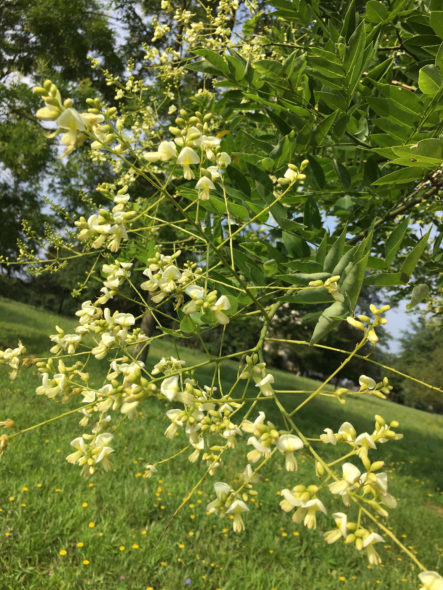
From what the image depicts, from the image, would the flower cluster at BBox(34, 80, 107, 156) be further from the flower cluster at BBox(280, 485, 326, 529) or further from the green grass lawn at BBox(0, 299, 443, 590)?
the green grass lawn at BBox(0, 299, 443, 590)

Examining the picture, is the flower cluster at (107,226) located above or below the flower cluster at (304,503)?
above

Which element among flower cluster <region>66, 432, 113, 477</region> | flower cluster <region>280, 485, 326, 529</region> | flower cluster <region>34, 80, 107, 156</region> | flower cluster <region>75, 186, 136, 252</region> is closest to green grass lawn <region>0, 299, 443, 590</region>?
flower cluster <region>66, 432, 113, 477</region>

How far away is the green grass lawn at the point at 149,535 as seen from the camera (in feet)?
7.84

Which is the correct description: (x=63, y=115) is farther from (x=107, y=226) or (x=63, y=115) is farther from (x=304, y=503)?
(x=304, y=503)

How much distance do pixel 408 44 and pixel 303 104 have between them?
33cm

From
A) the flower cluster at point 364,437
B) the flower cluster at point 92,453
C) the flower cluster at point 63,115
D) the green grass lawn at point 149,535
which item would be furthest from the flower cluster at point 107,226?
the green grass lawn at point 149,535

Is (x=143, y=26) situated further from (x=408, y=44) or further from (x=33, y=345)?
(x=408, y=44)

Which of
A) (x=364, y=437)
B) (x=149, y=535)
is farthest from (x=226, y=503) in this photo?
(x=149, y=535)

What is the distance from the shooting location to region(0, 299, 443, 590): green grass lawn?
2389 mm

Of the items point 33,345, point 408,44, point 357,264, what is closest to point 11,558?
point 357,264

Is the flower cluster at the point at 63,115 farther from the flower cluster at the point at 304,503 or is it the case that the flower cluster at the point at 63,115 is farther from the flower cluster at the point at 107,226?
the flower cluster at the point at 304,503

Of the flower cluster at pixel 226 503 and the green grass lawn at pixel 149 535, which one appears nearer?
the flower cluster at pixel 226 503

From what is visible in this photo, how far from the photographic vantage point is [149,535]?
272 cm

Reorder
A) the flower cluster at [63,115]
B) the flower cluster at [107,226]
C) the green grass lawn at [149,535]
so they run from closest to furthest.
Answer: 1. the flower cluster at [63,115]
2. the flower cluster at [107,226]
3. the green grass lawn at [149,535]
